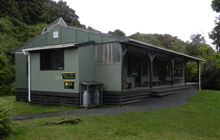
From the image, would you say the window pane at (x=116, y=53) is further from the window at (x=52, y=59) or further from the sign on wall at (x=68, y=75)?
the window at (x=52, y=59)

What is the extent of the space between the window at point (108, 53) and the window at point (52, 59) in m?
1.82

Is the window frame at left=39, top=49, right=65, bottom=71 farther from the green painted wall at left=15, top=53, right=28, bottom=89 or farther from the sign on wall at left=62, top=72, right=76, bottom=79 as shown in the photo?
the green painted wall at left=15, top=53, right=28, bottom=89

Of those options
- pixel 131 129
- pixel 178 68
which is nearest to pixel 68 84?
pixel 131 129

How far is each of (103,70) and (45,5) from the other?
2705cm

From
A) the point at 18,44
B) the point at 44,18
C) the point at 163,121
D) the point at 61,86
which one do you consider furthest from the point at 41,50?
the point at 44,18

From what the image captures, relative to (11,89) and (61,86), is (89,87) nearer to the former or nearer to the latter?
(61,86)

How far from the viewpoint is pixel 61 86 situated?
1112 cm

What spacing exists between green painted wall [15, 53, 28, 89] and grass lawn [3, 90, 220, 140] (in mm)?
7720

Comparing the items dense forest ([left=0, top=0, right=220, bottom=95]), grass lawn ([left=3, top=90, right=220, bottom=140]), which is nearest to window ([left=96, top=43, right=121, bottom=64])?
grass lawn ([left=3, top=90, right=220, bottom=140])

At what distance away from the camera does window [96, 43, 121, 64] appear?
10.7 m

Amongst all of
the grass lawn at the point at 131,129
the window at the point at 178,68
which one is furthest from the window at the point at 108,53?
the window at the point at 178,68

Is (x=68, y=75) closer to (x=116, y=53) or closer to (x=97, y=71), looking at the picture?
(x=97, y=71)

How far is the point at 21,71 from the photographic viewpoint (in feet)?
46.0

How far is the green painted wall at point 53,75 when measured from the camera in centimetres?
1064
